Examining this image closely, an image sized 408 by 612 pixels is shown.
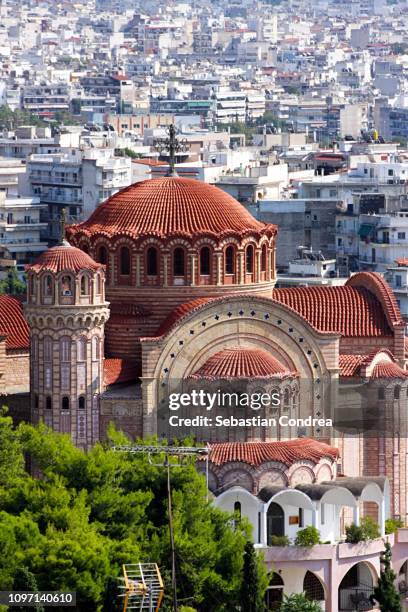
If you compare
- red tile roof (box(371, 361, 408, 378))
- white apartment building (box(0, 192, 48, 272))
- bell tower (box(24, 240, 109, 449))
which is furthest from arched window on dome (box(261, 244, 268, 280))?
white apartment building (box(0, 192, 48, 272))

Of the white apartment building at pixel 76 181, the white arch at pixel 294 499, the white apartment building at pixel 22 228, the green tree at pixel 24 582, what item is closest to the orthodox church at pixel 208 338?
the white arch at pixel 294 499

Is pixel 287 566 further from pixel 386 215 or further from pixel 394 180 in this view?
pixel 394 180

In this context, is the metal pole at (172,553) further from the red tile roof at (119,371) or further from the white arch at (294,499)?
the red tile roof at (119,371)

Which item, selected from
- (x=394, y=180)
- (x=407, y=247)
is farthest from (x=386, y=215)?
(x=394, y=180)

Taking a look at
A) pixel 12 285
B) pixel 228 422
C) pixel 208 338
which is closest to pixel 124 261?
pixel 208 338

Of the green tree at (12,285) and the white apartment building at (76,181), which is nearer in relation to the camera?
the green tree at (12,285)

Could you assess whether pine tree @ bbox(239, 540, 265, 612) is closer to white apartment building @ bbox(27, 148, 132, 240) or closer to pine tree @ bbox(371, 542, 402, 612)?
pine tree @ bbox(371, 542, 402, 612)

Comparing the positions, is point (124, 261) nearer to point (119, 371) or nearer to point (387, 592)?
point (119, 371)
